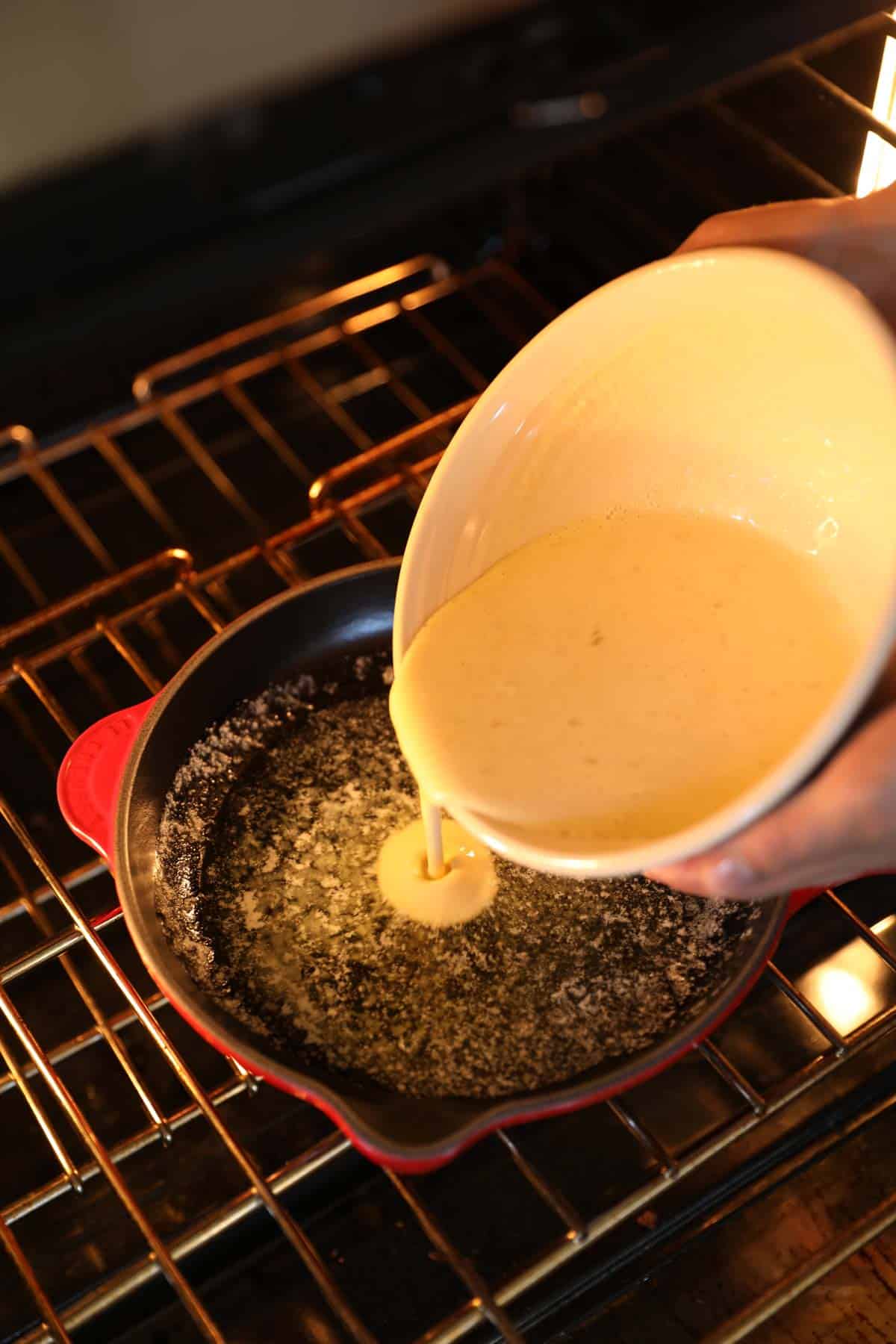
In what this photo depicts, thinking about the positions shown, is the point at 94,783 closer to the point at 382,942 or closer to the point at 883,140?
the point at 382,942

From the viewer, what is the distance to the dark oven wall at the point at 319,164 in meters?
0.40

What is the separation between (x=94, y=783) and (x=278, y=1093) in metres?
0.19

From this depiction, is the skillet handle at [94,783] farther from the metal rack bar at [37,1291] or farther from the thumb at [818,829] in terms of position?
the thumb at [818,829]

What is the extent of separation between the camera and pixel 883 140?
820 millimetres

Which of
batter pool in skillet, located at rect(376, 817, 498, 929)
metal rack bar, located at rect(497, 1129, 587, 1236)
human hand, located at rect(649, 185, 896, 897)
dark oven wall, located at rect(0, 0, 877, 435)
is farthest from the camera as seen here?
batter pool in skillet, located at rect(376, 817, 498, 929)

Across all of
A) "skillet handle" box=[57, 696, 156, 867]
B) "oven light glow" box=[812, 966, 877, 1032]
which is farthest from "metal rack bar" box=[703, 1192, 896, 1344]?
"skillet handle" box=[57, 696, 156, 867]

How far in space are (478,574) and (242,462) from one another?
400 mm

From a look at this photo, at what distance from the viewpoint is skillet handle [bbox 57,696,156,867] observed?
2.39 feet

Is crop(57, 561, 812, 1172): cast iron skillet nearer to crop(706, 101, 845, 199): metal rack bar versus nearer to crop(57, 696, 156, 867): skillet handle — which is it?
crop(57, 696, 156, 867): skillet handle

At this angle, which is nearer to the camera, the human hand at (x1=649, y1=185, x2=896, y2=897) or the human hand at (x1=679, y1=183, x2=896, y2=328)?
the human hand at (x1=649, y1=185, x2=896, y2=897)

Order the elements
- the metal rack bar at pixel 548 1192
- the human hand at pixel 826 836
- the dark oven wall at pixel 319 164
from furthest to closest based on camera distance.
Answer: the metal rack bar at pixel 548 1192 → the human hand at pixel 826 836 → the dark oven wall at pixel 319 164

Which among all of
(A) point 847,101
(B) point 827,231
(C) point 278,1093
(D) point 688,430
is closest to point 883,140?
(A) point 847,101

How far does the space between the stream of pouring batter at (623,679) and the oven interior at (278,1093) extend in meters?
0.18

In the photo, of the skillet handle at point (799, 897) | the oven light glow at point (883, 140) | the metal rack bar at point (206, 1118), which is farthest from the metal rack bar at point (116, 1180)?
the oven light glow at point (883, 140)
